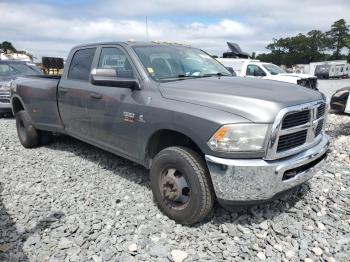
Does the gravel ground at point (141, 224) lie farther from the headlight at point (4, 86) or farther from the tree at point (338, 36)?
the tree at point (338, 36)

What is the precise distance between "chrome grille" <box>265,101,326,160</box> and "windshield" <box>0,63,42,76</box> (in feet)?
32.5

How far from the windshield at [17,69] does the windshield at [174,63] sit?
816 centimetres

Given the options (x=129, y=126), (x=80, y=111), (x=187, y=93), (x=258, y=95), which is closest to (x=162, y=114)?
(x=187, y=93)

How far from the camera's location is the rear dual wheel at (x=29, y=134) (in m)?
6.42

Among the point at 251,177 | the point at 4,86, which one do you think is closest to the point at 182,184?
the point at 251,177

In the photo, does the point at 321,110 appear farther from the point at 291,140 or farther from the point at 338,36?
the point at 338,36

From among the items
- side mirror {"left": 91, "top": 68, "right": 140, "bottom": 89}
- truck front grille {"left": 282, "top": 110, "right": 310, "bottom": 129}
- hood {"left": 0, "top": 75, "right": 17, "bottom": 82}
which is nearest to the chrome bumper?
truck front grille {"left": 282, "top": 110, "right": 310, "bottom": 129}

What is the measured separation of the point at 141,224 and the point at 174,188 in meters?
0.51

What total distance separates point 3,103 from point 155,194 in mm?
8204

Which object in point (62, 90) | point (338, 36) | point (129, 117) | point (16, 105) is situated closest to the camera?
point (129, 117)

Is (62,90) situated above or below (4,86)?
above

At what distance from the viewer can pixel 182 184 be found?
3.52m

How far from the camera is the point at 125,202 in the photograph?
4.17 meters

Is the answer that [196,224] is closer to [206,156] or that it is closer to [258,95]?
[206,156]
